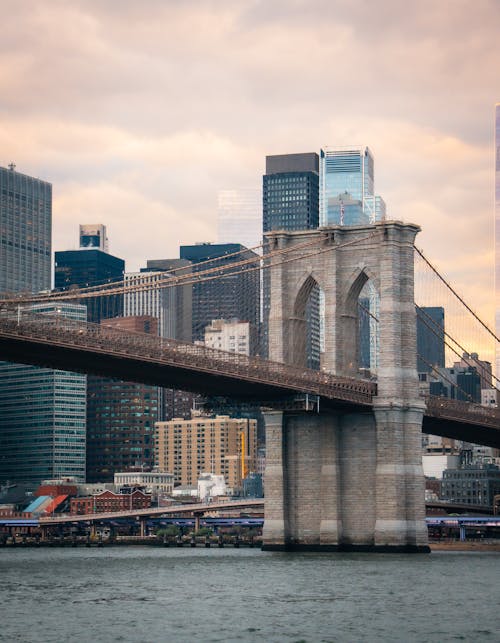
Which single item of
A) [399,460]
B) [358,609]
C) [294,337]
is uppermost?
[294,337]

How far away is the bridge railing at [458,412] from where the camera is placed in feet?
317

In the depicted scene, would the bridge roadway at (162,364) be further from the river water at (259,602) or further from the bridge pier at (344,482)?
the river water at (259,602)

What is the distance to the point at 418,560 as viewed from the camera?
8306cm

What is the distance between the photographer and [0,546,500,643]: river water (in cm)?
4972

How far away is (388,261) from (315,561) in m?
18.3

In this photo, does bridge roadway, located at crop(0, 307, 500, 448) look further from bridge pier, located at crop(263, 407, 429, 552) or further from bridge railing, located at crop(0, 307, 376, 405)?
bridge pier, located at crop(263, 407, 429, 552)

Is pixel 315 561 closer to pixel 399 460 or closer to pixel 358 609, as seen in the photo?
pixel 399 460

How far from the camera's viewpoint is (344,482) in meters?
90.6

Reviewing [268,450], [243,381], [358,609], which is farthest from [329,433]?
[358,609]

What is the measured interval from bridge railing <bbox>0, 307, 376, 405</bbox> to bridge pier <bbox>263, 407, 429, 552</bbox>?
9.47 feet

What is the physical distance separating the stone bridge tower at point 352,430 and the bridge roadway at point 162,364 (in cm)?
221

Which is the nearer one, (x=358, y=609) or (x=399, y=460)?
(x=358, y=609)

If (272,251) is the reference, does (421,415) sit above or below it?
below

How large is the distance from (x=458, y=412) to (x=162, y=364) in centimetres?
2611
